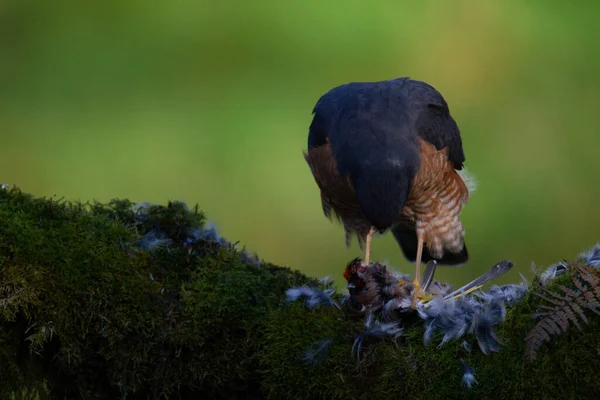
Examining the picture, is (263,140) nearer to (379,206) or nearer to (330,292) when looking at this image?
(379,206)

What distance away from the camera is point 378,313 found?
8.18ft

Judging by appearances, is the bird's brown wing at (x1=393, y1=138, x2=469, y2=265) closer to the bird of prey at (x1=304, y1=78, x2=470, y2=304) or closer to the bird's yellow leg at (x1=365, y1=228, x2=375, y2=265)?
the bird of prey at (x1=304, y1=78, x2=470, y2=304)

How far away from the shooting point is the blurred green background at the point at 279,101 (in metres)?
6.35

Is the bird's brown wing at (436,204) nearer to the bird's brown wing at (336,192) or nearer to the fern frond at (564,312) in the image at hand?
the bird's brown wing at (336,192)

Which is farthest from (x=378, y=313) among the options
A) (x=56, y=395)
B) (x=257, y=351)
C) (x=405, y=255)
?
(x=405, y=255)

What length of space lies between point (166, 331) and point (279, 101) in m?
4.17

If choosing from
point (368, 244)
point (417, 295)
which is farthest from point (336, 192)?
point (417, 295)

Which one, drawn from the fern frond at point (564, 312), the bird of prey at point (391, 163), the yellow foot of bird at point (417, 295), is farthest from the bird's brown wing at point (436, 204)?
the fern frond at point (564, 312)

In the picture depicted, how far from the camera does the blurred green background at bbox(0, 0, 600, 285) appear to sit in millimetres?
6348

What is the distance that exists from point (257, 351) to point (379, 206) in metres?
1.07

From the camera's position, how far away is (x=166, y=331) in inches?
101

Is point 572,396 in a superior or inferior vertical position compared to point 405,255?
inferior

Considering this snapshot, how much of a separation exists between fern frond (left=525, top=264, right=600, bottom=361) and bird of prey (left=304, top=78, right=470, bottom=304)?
1.11 meters

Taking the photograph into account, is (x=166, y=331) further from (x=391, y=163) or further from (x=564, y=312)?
(x=391, y=163)
